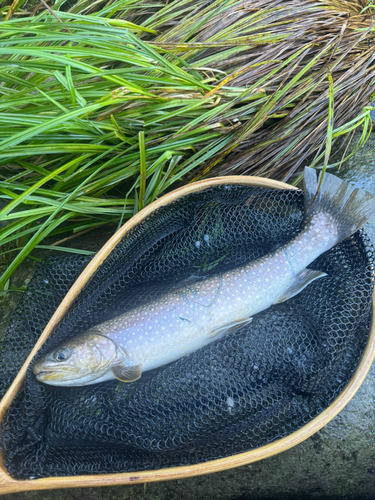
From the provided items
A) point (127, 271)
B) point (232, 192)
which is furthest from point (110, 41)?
point (127, 271)

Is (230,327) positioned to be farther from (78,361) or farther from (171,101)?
(171,101)

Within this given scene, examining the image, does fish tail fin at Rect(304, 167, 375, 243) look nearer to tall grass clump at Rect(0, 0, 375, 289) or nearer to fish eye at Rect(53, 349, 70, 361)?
tall grass clump at Rect(0, 0, 375, 289)

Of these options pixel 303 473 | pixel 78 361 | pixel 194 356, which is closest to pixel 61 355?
pixel 78 361

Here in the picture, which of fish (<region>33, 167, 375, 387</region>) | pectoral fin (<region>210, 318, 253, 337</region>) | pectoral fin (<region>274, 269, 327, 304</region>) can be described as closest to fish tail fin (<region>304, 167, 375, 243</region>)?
fish (<region>33, 167, 375, 387</region>)

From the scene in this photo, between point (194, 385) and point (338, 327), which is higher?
point (338, 327)

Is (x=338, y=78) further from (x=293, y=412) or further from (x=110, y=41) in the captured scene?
(x=293, y=412)
